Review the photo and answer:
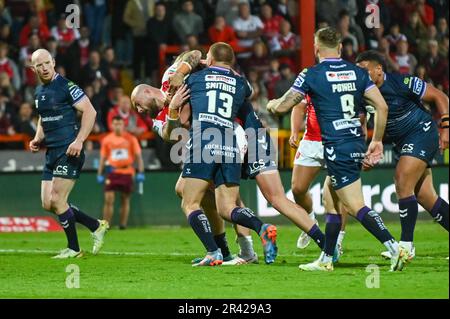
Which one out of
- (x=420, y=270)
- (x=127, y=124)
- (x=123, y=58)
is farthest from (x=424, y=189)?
(x=123, y=58)

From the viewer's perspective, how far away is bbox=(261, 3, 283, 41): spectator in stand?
21734mm

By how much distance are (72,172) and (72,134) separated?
1.53 ft

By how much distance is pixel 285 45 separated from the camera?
851 inches

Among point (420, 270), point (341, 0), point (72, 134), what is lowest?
point (420, 270)

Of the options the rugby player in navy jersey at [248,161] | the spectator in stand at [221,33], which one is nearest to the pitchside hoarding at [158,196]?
the spectator in stand at [221,33]

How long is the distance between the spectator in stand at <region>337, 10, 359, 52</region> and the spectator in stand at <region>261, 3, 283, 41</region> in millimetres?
1451

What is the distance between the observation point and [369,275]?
9.93 meters

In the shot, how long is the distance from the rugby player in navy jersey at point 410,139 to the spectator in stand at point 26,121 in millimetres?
9416

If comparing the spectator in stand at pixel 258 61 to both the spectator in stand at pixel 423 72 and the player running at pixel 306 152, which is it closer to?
the spectator in stand at pixel 423 72

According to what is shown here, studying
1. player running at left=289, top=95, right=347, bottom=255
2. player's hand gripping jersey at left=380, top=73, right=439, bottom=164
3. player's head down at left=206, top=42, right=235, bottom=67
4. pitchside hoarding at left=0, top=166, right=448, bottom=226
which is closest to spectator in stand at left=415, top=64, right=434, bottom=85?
pitchside hoarding at left=0, top=166, right=448, bottom=226

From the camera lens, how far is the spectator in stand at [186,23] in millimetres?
21375

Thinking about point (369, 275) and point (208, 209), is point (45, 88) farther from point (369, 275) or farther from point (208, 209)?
point (369, 275)

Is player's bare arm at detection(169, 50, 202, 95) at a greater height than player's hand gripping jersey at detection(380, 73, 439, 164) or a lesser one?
greater

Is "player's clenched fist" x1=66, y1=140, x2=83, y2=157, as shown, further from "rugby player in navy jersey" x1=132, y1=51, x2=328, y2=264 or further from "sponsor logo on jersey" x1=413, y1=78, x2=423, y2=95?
"sponsor logo on jersey" x1=413, y1=78, x2=423, y2=95
